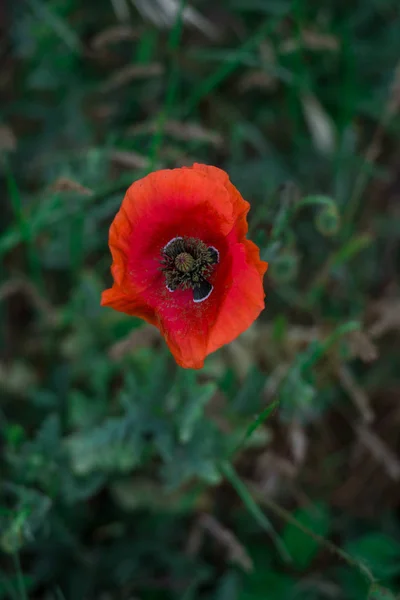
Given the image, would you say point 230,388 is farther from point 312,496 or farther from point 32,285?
point 32,285

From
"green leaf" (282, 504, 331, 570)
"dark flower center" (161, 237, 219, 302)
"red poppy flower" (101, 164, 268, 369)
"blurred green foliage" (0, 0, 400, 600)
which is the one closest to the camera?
"red poppy flower" (101, 164, 268, 369)

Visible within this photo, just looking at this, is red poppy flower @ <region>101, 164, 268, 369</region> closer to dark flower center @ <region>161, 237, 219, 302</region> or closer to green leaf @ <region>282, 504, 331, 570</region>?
dark flower center @ <region>161, 237, 219, 302</region>

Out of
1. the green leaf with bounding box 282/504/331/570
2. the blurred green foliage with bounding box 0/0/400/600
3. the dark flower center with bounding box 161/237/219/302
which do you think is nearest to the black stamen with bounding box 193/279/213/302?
the dark flower center with bounding box 161/237/219/302

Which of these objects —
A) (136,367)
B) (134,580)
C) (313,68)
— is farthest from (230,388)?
(313,68)

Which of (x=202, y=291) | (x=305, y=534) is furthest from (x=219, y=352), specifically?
(x=202, y=291)

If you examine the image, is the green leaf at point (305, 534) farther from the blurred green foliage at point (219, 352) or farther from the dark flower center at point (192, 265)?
the dark flower center at point (192, 265)

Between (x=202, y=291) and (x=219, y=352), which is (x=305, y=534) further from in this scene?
(x=202, y=291)
